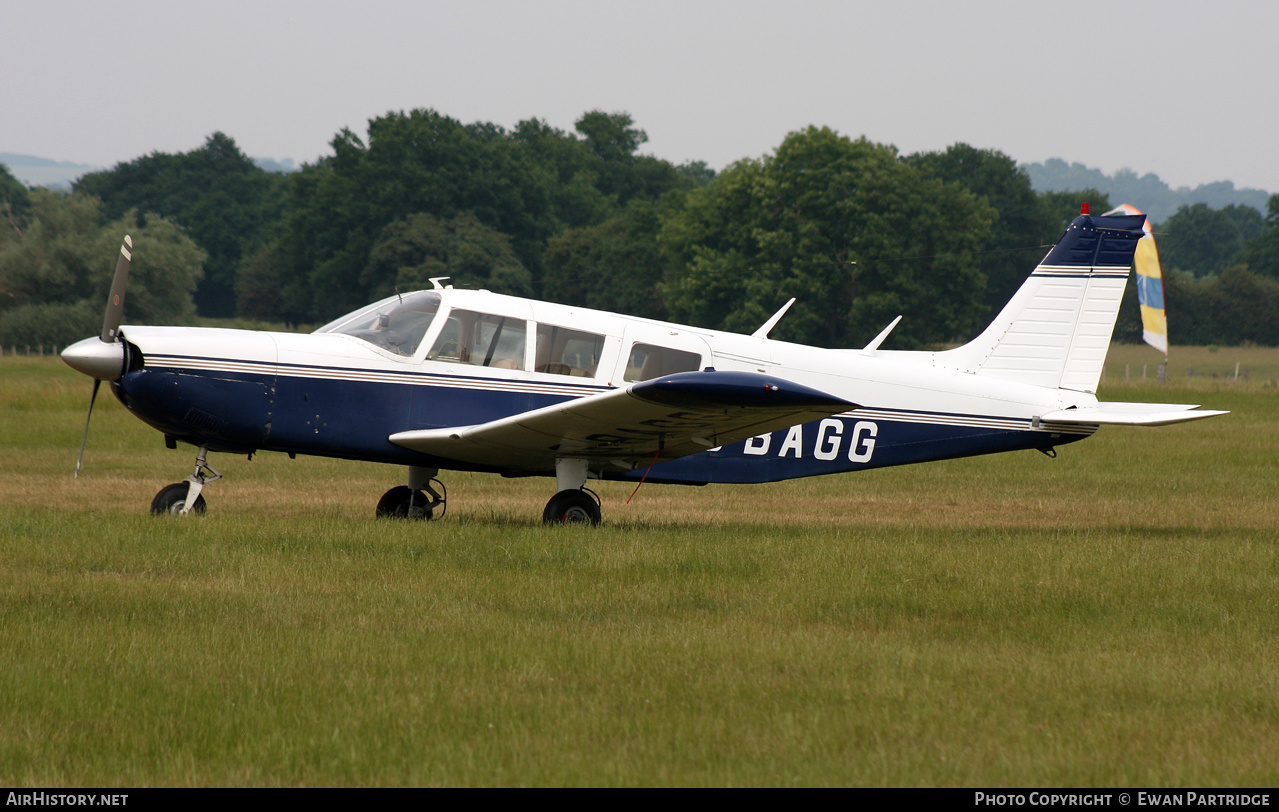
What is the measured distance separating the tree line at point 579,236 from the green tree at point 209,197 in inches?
9.0

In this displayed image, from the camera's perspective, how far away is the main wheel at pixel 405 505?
434 inches

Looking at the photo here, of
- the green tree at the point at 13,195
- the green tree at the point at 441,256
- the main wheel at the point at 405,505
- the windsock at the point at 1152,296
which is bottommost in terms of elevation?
the main wheel at the point at 405,505

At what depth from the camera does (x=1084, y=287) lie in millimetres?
11867

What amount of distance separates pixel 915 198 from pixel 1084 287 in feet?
170

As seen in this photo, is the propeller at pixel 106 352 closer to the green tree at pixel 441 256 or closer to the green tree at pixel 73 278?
the green tree at pixel 73 278

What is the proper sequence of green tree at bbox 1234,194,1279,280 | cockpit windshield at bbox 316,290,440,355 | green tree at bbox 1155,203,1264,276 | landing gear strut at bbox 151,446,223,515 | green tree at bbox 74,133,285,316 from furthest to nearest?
green tree at bbox 1155,203,1264,276
green tree at bbox 74,133,285,316
green tree at bbox 1234,194,1279,280
cockpit windshield at bbox 316,290,440,355
landing gear strut at bbox 151,446,223,515

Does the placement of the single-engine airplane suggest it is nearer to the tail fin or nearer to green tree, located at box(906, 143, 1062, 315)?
the tail fin

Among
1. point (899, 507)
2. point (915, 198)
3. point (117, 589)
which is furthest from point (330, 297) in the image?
point (117, 589)

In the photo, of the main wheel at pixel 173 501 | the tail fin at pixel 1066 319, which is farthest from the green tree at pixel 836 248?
the main wheel at pixel 173 501

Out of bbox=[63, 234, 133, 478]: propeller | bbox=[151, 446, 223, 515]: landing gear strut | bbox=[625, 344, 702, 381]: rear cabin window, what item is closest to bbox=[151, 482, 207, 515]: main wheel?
bbox=[151, 446, 223, 515]: landing gear strut

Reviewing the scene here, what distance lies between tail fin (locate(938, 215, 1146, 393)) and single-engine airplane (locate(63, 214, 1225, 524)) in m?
0.02

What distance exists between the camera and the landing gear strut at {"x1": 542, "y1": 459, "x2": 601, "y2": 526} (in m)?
10.3

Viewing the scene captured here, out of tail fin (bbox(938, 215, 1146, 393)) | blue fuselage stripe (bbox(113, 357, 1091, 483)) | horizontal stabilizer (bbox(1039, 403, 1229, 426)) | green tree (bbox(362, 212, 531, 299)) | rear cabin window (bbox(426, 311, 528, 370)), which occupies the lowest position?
blue fuselage stripe (bbox(113, 357, 1091, 483))

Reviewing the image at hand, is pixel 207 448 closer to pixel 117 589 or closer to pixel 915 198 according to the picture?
pixel 117 589
